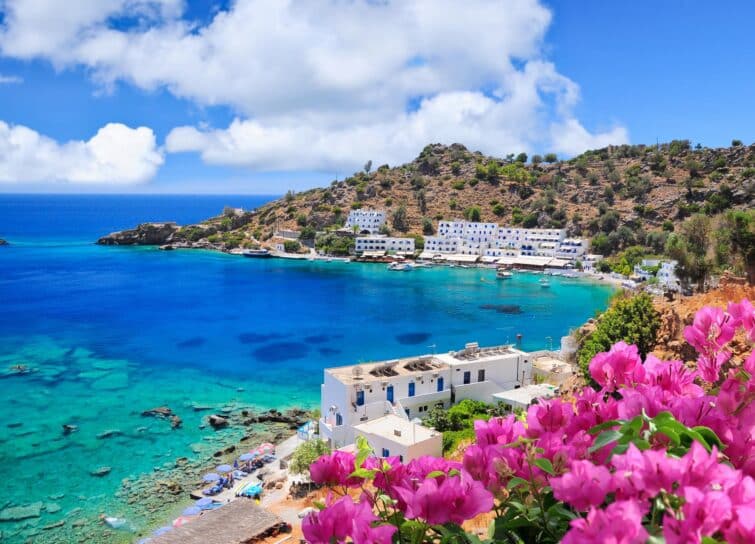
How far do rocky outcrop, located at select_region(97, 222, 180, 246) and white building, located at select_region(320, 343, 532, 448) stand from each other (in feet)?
249

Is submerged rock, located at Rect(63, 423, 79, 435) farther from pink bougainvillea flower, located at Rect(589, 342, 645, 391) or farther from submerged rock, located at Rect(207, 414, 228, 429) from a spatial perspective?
pink bougainvillea flower, located at Rect(589, 342, 645, 391)

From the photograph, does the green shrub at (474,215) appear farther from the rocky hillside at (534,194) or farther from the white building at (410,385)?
the white building at (410,385)

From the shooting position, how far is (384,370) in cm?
1912

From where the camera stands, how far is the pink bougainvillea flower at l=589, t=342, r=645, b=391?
2029mm

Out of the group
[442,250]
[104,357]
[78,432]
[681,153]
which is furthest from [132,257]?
[681,153]

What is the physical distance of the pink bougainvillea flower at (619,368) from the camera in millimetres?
2029

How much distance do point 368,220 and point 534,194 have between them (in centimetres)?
2540

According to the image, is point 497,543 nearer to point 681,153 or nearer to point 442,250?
point 442,250

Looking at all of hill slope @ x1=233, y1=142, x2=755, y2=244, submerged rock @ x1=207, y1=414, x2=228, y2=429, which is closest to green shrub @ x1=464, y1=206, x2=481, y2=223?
hill slope @ x1=233, y1=142, x2=755, y2=244

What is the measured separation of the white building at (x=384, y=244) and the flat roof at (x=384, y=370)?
2046 inches

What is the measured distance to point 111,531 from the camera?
47.5 ft

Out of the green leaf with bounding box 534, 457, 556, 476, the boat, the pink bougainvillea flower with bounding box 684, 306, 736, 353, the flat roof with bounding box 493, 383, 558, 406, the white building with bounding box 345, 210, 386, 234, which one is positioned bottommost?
the flat roof with bounding box 493, 383, 558, 406

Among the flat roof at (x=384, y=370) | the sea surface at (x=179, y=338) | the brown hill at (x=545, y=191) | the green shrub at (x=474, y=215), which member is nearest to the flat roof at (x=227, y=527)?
the sea surface at (x=179, y=338)

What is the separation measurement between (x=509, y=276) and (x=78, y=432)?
4625 cm
